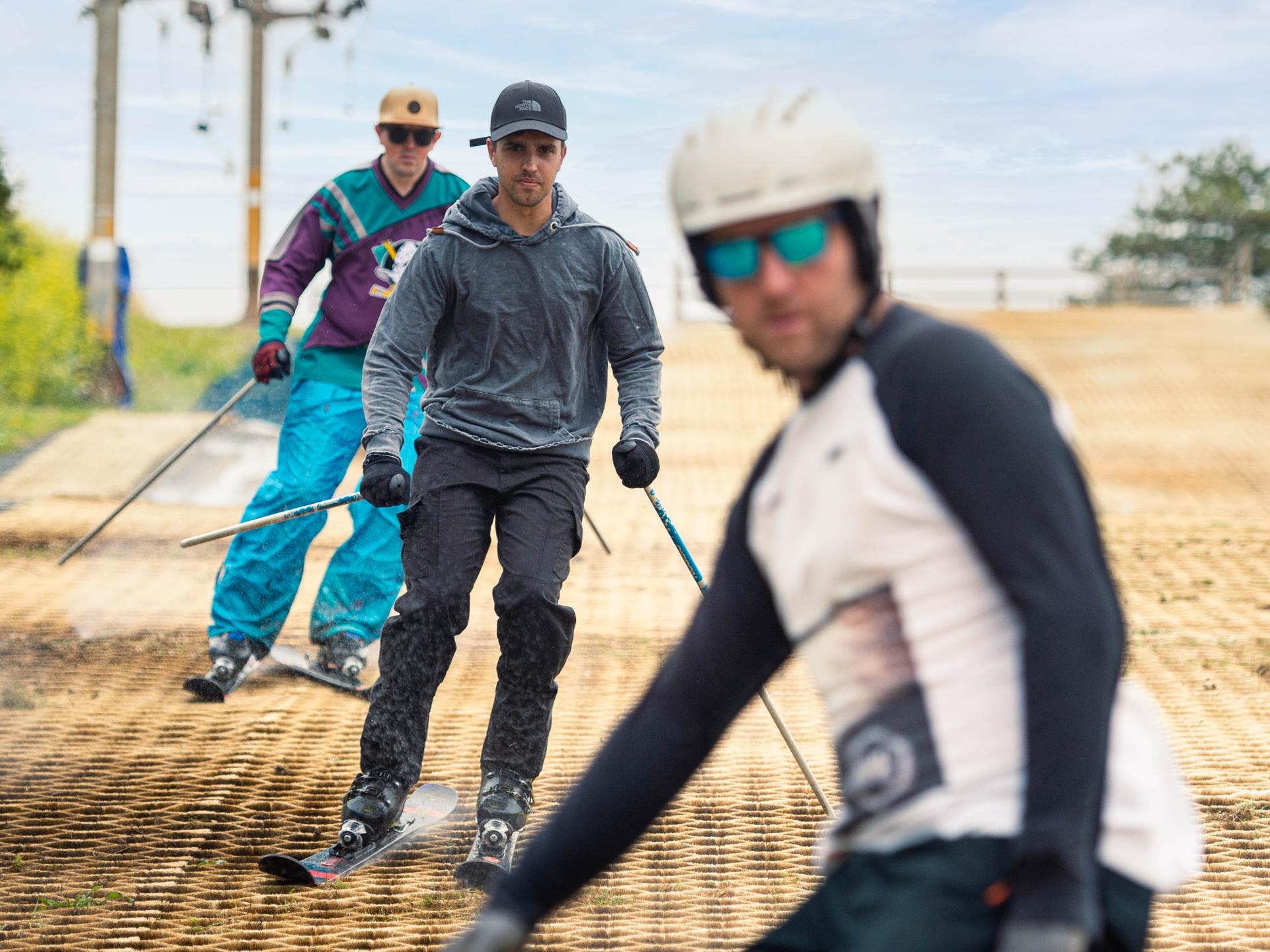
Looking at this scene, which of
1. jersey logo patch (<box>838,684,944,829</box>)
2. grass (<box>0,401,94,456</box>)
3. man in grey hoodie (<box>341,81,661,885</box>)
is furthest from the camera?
grass (<box>0,401,94,456</box>)

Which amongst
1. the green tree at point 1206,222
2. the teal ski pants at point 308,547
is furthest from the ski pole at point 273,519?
the green tree at point 1206,222

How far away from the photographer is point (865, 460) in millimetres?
1485

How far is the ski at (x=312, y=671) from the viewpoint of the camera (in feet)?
19.9

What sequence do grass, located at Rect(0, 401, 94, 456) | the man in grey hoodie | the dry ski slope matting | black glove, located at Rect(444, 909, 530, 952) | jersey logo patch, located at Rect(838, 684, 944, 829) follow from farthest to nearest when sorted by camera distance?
grass, located at Rect(0, 401, 94, 456), the man in grey hoodie, the dry ski slope matting, black glove, located at Rect(444, 909, 530, 952), jersey logo patch, located at Rect(838, 684, 944, 829)

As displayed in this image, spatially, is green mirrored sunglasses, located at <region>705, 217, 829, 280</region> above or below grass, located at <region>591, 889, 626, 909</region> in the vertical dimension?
above

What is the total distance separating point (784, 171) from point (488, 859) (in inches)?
106

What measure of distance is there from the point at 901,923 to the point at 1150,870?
0.83 ft

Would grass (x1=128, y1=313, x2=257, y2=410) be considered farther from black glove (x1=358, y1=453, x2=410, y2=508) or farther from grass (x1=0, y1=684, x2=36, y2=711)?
black glove (x1=358, y1=453, x2=410, y2=508)

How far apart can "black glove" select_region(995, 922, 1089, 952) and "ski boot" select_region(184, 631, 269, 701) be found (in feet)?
16.4

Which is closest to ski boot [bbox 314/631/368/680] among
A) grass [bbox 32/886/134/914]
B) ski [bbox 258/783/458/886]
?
ski [bbox 258/783/458/886]

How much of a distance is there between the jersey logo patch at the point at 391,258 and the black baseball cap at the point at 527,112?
62.3 inches

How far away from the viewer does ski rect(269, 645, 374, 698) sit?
6074mm

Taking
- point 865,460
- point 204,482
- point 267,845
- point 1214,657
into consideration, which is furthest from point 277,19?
point 865,460

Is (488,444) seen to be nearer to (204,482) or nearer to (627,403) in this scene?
(627,403)
